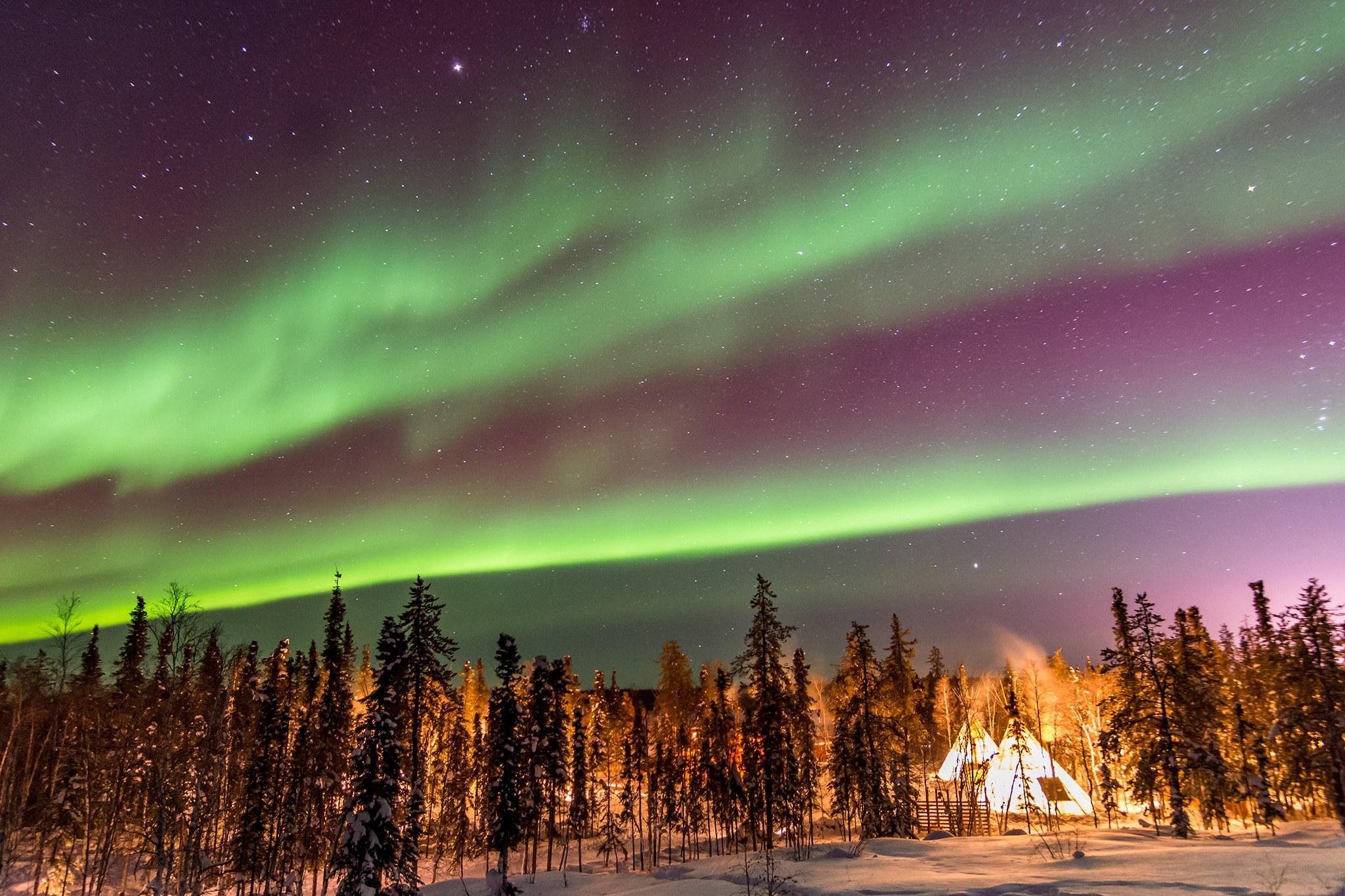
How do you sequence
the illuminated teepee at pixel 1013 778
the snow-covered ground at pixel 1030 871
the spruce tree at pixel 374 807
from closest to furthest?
the snow-covered ground at pixel 1030 871, the spruce tree at pixel 374 807, the illuminated teepee at pixel 1013 778

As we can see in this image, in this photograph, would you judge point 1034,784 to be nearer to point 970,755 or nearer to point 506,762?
point 970,755

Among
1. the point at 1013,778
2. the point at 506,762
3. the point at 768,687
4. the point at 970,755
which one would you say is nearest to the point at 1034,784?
the point at 1013,778

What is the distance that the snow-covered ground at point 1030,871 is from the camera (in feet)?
76.5

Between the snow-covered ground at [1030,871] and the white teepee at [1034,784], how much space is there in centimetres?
1225

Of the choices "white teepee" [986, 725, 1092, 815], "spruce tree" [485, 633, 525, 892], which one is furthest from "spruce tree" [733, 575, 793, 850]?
"white teepee" [986, 725, 1092, 815]

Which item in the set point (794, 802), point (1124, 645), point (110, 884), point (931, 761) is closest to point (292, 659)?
point (110, 884)

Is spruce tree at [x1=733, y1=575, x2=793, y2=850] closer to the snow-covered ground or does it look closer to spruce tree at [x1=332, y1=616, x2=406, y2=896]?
the snow-covered ground

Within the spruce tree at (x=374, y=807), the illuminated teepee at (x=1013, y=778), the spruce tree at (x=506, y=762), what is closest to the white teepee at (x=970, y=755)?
the illuminated teepee at (x=1013, y=778)

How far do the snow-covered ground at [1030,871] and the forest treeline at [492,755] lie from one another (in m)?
3.46

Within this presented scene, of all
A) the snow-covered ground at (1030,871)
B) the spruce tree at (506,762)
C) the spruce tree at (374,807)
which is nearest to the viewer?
the snow-covered ground at (1030,871)

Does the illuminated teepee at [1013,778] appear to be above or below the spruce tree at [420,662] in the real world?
below

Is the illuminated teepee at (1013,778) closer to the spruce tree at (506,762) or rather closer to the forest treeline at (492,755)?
the forest treeline at (492,755)

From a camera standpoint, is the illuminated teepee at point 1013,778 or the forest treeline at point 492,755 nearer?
the forest treeline at point 492,755

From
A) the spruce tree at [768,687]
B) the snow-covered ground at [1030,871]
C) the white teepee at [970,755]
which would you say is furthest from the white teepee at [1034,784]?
the spruce tree at [768,687]
